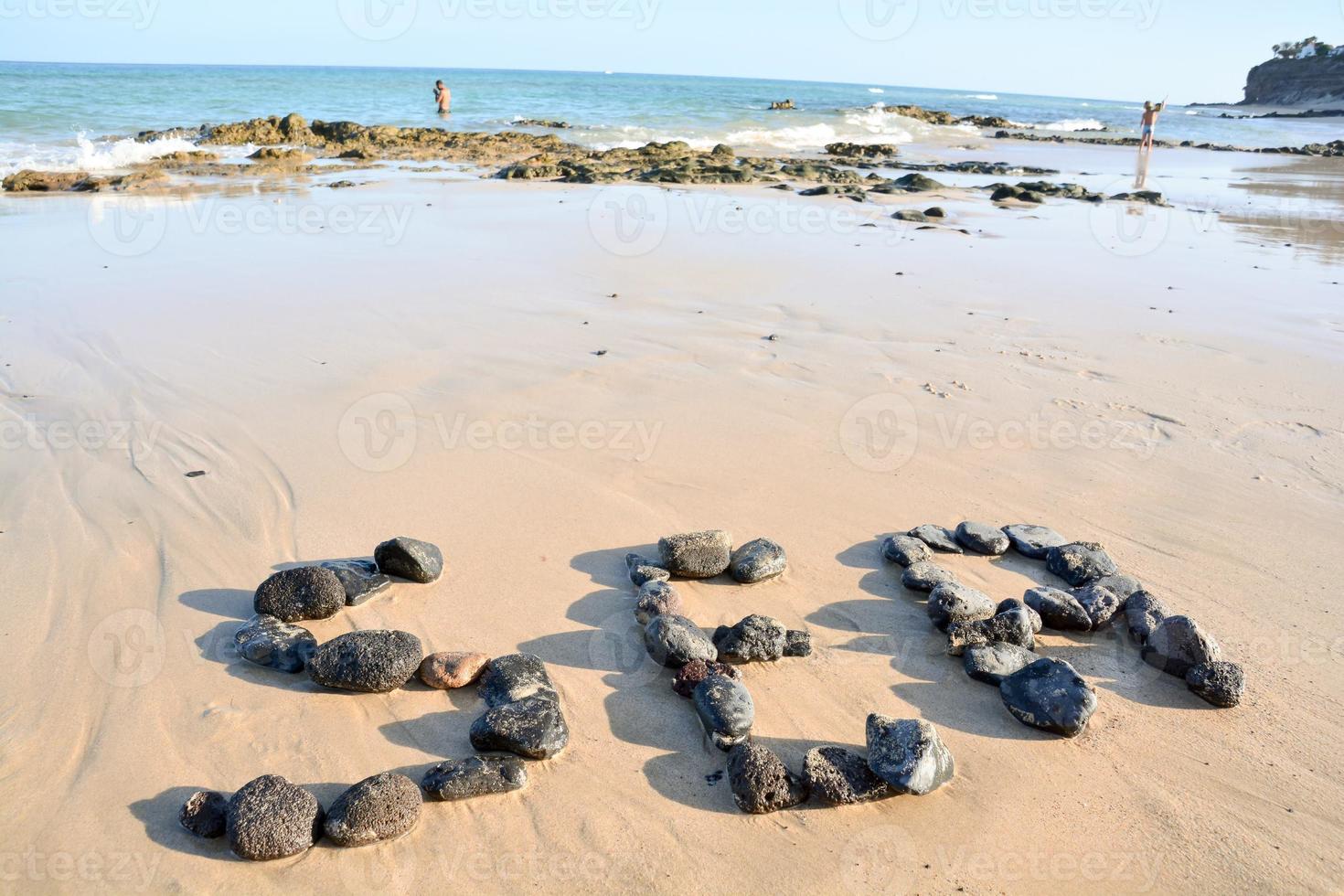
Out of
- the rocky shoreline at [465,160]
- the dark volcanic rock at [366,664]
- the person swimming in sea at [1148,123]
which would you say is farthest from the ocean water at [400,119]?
the dark volcanic rock at [366,664]

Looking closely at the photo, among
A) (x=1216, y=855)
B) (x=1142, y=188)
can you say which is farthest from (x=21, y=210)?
(x=1142, y=188)

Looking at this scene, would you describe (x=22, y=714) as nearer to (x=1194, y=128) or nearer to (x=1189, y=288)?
(x=1189, y=288)

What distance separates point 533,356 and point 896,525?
9.09 feet

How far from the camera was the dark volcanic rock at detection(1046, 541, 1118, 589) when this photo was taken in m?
3.35

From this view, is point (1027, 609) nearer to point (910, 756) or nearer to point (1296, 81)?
point (910, 756)

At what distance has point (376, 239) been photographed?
9.07 m

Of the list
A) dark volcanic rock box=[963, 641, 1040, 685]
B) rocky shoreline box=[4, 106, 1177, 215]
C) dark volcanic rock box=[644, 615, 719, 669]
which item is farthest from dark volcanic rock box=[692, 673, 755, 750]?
rocky shoreline box=[4, 106, 1177, 215]

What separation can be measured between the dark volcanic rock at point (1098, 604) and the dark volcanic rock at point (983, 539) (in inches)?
17.3

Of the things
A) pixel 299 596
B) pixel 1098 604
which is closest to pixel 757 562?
pixel 1098 604

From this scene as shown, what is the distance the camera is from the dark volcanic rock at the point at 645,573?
3.28 meters

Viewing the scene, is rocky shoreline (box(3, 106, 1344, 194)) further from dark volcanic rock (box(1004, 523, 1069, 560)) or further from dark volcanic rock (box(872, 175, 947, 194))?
dark volcanic rock (box(1004, 523, 1069, 560))

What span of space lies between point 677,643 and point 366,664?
0.98 meters

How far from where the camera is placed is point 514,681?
8.71ft

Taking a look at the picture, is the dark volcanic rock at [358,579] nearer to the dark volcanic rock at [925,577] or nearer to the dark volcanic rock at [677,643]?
the dark volcanic rock at [677,643]
